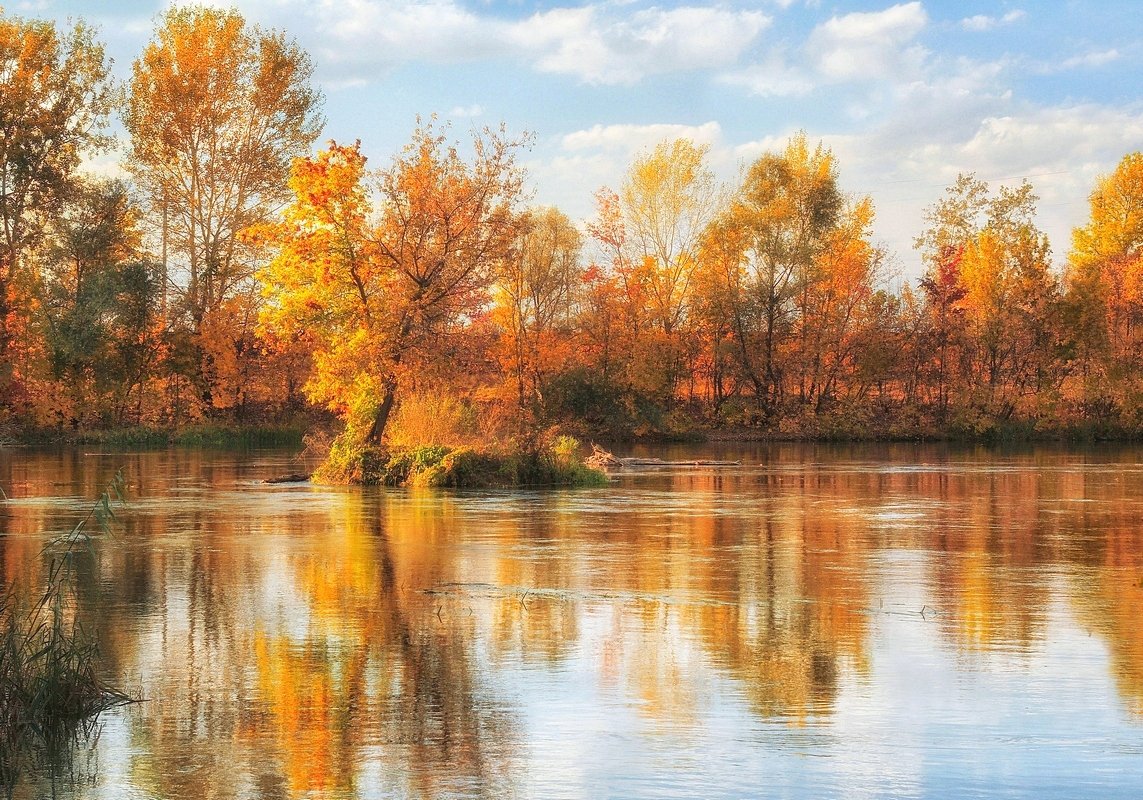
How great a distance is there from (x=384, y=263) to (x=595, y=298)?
34.6m

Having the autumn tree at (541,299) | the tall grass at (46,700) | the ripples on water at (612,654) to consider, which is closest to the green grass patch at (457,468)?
the ripples on water at (612,654)

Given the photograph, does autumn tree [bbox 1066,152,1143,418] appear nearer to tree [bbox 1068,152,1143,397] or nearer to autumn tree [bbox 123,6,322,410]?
tree [bbox 1068,152,1143,397]

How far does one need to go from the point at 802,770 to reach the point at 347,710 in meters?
3.20

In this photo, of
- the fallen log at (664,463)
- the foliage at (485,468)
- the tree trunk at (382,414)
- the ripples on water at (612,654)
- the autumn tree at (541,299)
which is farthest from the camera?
the autumn tree at (541,299)

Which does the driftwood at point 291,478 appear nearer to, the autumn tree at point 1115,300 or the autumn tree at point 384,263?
the autumn tree at point 384,263

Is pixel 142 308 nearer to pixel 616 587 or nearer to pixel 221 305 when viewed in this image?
pixel 221 305

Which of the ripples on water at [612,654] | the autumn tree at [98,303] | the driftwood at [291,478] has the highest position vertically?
the autumn tree at [98,303]

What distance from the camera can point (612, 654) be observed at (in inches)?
458

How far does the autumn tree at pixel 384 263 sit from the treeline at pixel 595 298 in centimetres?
1056

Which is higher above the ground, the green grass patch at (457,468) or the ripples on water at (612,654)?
the green grass patch at (457,468)

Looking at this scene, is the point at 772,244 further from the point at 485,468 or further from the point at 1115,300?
the point at 485,468

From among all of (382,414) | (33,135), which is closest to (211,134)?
(33,135)

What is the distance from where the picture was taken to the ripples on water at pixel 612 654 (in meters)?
8.09

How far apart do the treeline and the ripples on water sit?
27.9 m
